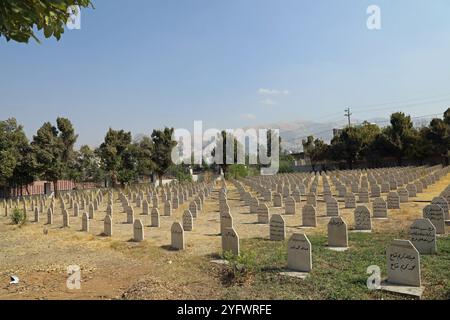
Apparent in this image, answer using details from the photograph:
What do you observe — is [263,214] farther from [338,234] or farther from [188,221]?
[338,234]

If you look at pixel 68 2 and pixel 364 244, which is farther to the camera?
pixel 364 244

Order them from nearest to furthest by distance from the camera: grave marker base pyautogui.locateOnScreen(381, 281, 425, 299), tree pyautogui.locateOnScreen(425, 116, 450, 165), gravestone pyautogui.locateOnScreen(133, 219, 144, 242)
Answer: grave marker base pyautogui.locateOnScreen(381, 281, 425, 299) → gravestone pyautogui.locateOnScreen(133, 219, 144, 242) → tree pyautogui.locateOnScreen(425, 116, 450, 165)

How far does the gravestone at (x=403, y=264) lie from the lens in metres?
6.10

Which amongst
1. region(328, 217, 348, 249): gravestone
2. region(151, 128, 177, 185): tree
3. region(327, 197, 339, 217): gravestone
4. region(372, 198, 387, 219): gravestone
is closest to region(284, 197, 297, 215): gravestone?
region(327, 197, 339, 217): gravestone

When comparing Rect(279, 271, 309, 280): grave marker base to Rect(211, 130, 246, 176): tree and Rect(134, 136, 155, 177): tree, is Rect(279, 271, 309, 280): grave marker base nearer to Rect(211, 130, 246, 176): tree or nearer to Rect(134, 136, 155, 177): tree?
Rect(134, 136, 155, 177): tree

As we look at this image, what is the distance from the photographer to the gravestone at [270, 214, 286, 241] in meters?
10.4

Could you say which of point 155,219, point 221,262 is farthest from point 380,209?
point 155,219

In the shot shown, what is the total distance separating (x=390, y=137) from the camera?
52688mm

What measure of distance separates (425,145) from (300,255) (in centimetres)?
4974

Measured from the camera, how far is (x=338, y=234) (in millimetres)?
9234

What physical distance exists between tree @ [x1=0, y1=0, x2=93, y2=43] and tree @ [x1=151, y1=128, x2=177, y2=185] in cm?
4134

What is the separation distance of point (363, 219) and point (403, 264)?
4.99 m
